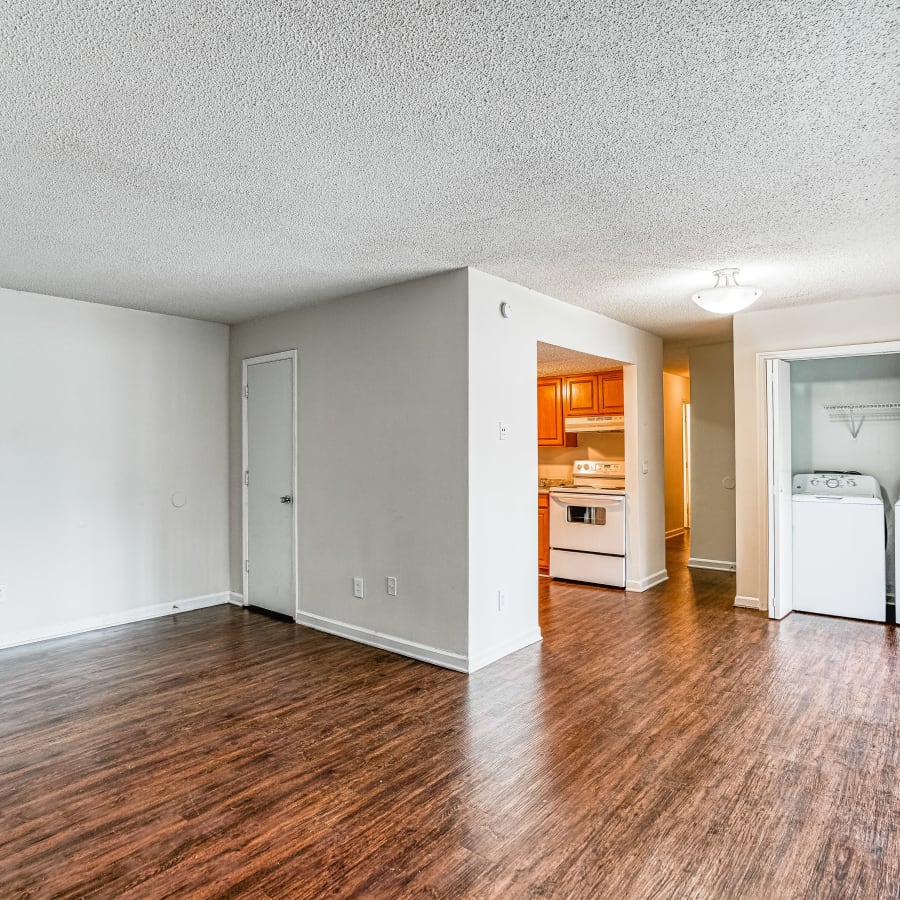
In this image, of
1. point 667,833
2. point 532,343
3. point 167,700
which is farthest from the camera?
point 532,343

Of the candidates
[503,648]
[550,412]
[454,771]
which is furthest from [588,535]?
[454,771]

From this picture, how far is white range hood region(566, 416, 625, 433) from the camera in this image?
6.56 meters

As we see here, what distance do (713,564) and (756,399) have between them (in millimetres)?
2532

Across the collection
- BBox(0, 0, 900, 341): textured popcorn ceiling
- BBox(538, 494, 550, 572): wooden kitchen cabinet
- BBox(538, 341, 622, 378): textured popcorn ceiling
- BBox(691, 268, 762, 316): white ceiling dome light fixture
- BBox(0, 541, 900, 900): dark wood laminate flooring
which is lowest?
BBox(0, 541, 900, 900): dark wood laminate flooring

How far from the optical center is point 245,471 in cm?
545

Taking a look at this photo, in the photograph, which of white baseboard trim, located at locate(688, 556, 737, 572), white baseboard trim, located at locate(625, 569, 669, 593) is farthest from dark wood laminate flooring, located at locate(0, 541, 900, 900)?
white baseboard trim, located at locate(688, 556, 737, 572)

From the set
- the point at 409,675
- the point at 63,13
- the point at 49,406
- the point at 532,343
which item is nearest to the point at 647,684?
the point at 409,675

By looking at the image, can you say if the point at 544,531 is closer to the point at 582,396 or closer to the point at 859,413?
the point at 582,396

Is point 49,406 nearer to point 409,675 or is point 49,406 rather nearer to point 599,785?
point 409,675

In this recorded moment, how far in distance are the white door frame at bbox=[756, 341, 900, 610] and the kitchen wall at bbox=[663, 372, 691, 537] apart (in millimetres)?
3512

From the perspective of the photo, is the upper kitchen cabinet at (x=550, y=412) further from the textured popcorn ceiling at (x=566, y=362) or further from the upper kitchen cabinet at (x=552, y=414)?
the textured popcorn ceiling at (x=566, y=362)

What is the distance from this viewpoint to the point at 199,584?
541 centimetres

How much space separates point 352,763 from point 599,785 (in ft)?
3.38

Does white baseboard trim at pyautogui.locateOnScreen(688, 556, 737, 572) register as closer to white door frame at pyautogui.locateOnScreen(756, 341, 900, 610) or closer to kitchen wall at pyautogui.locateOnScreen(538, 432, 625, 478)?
kitchen wall at pyautogui.locateOnScreen(538, 432, 625, 478)
